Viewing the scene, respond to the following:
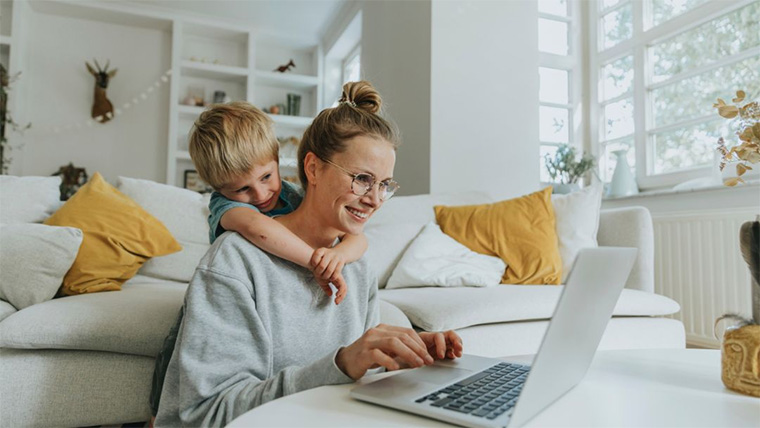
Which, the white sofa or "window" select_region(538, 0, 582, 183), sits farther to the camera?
"window" select_region(538, 0, 582, 183)

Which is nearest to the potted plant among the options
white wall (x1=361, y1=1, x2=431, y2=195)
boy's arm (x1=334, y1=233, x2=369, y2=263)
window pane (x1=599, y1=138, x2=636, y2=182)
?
window pane (x1=599, y1=138, x2=636, y2=182)

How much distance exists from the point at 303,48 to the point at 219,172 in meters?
5.27

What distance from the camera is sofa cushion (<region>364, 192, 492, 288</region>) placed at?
2.25 meters

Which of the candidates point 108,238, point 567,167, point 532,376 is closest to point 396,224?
point 108,238

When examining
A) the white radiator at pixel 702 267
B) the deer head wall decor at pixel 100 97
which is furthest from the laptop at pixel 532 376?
the deer head wall decor at pixel 100 97

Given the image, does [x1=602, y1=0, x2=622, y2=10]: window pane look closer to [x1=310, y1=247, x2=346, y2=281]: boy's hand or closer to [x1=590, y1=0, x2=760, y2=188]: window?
[x1=590, y1=0, x2=760, y2=188]: window

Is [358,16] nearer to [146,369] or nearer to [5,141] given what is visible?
[5,141]

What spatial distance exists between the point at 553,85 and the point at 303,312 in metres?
4.09

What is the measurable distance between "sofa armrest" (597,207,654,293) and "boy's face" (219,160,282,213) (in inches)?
64.4

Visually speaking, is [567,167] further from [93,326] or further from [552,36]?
[93,326]

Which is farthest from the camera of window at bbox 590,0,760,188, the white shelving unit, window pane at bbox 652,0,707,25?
the white shelving unit

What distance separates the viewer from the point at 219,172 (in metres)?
1.11

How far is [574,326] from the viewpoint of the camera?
60 cm

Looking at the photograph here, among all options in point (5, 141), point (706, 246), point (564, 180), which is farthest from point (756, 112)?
point (5, 141)
